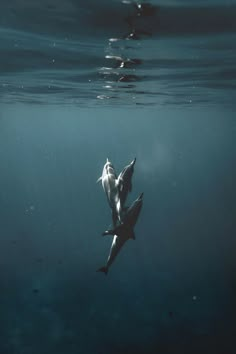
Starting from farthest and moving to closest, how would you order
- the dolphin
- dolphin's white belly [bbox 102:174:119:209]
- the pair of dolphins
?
dolphin's white belly [bbox 102:174:119:209]
the dolphin
the pair of dolphins

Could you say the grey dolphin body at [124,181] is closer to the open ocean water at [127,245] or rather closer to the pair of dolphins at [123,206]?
the pair of dolphins at [123,206]

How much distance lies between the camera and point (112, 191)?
11906 millimetres

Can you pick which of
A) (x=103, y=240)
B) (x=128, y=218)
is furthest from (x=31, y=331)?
(x=103, y=240)

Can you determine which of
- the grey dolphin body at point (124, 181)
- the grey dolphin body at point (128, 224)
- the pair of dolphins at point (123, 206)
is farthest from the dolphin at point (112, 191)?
the grey dolphin body at point (128, 224)

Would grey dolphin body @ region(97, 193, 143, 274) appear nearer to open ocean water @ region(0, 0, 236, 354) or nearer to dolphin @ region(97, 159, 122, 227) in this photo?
dolphin @ region(97, 159, 122, 227)

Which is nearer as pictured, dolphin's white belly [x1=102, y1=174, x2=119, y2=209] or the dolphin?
A: the dolphin

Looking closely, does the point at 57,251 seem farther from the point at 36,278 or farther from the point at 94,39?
the point at 94,39

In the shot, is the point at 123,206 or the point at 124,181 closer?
the point at 124,181

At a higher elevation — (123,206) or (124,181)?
(124,181)

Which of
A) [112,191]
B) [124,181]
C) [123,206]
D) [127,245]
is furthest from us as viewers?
[127,245]

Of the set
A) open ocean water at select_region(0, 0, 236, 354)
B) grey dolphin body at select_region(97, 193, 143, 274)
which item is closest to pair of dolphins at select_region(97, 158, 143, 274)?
grey dolphin body at select_region(97, 193, 143, 274)

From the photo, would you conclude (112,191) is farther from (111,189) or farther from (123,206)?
(123,206)

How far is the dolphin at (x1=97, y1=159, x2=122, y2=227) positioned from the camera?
11477 mm

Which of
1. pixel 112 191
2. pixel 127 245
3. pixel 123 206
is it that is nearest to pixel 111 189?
pixel 112 191
